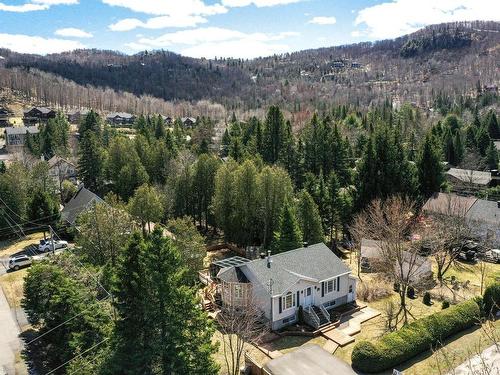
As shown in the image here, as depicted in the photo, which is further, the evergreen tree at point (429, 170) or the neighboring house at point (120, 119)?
the neighboring house at point (120, 119)

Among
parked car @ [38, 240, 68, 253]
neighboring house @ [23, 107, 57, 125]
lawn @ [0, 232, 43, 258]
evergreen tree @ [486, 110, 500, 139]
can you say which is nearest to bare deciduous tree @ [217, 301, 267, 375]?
parked car @ [38, 240, 68, 253]

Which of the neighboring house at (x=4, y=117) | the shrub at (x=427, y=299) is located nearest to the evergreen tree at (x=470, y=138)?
the shrub at (x=427, y=299)

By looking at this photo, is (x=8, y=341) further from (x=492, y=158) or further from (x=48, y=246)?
(x=492, y=158)

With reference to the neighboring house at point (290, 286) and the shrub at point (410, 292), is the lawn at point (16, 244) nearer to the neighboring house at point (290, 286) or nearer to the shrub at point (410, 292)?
the neighboring house at point (290, 286)

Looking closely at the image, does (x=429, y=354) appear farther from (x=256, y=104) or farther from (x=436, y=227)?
(x=256, y=104)

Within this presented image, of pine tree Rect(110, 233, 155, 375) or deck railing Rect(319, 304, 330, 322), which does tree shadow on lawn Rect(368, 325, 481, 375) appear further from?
pine tree Rect(110, 233, 155, 375)

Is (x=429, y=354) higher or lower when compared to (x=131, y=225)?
lower

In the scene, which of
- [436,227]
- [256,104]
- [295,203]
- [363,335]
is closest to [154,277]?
[363,335]
